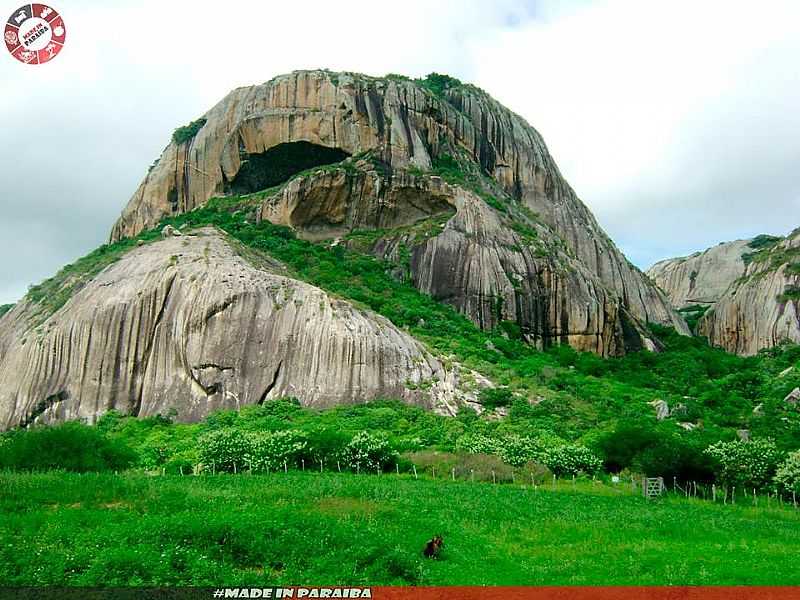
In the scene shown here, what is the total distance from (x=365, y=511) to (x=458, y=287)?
46171 mm

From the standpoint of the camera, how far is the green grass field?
688 inches

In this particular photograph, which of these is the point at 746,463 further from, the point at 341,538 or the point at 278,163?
the point at 278,163

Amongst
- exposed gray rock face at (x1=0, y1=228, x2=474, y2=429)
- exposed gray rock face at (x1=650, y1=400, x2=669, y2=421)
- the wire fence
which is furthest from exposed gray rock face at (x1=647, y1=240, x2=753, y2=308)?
the wire fence

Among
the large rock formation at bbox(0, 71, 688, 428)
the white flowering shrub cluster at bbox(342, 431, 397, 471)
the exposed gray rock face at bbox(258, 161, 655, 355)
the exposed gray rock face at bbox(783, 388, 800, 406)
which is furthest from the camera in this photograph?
the exposed gray rock face at bbox(258, 161, 655, 355)

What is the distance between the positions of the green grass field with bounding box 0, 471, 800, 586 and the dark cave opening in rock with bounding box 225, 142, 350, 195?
53804mm

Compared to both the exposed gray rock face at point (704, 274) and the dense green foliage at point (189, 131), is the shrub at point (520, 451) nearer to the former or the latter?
the dense green foliage at point (189, 131)

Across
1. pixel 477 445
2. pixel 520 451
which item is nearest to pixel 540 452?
pixel 520 451

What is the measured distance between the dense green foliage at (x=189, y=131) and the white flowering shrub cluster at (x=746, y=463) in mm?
65119

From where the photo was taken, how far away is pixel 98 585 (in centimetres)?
1630

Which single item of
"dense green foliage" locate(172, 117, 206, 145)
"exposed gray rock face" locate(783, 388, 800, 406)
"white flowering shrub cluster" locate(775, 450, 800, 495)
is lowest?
"white flowering shrub cluster" locate(775, 450, 800, 495)

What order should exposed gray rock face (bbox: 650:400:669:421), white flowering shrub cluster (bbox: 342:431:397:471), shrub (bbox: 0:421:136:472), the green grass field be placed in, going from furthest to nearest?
exposed gray rock face (bbox: 650:400:669:421), white flowering shrub cluster (bbox: 342:431:397:471), shrub (bbox: 0:421:136:472), the green grass field

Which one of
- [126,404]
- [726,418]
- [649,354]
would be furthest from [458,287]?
[126,404]

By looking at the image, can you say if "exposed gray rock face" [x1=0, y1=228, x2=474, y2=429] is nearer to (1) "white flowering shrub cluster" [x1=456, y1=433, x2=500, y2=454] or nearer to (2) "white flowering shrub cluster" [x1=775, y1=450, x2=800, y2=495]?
(1) "white flowering shrub cluster" [x1=456, y1=433, x2=500, y2=454]

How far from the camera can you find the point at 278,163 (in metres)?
81.6
